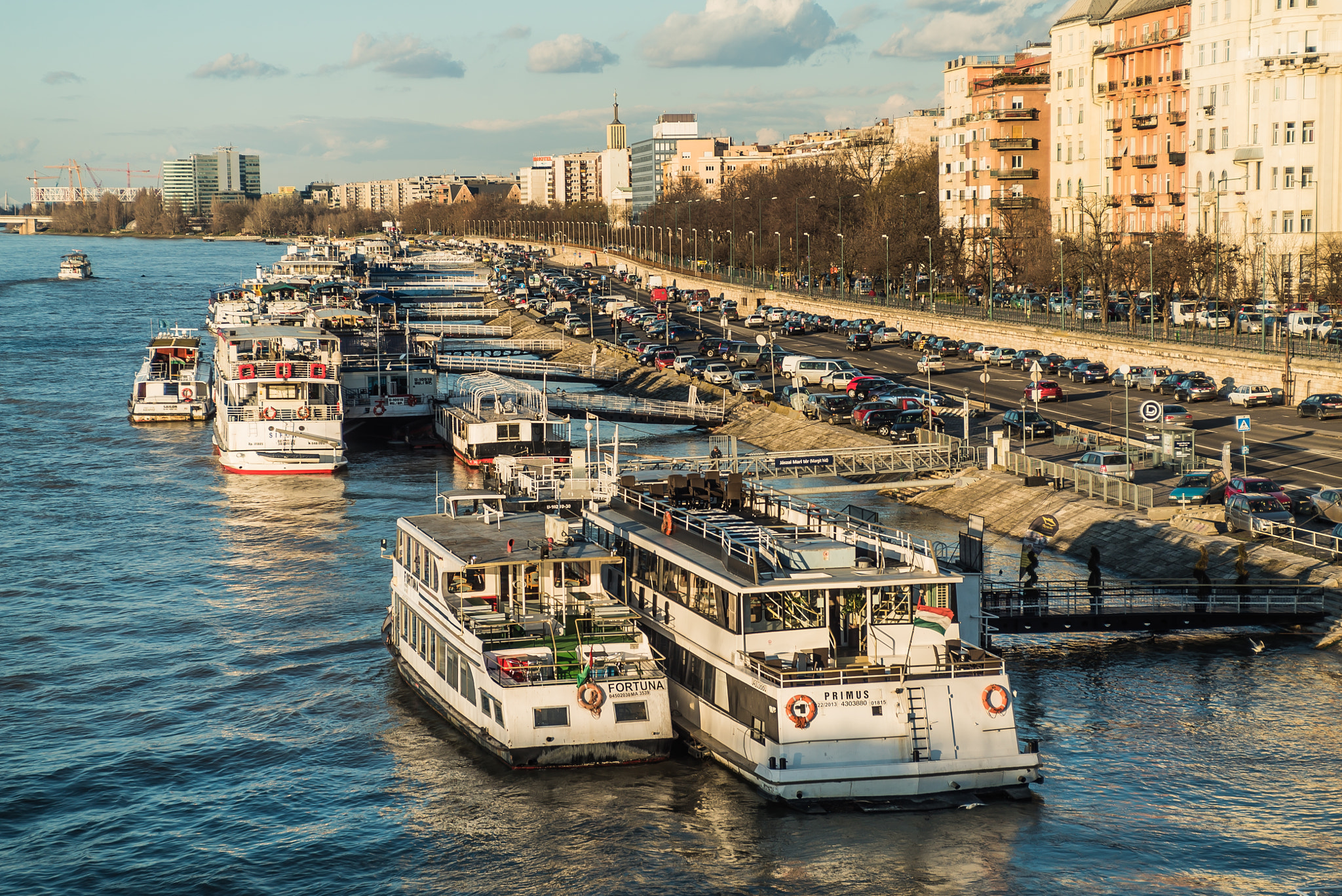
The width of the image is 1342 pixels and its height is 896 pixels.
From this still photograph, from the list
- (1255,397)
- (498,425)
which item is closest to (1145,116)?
(1255,397)

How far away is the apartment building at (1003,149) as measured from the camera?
13600 cm

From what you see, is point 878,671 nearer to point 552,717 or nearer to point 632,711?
point 632,711

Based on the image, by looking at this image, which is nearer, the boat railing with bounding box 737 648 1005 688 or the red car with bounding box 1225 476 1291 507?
the boat railing with bounding box 737 648 1005 688

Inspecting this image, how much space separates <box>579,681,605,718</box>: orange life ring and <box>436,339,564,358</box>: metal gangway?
298ft

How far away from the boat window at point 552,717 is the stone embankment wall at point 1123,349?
161 feet

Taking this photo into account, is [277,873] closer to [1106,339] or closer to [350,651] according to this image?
[350,651]

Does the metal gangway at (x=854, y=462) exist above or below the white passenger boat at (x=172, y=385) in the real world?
below

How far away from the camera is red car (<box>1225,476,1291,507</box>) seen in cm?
4734


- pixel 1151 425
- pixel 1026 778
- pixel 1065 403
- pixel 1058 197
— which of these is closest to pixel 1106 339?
pixel 1065 403

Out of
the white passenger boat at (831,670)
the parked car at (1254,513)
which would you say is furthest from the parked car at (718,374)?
the white passenger boat at (831,670)

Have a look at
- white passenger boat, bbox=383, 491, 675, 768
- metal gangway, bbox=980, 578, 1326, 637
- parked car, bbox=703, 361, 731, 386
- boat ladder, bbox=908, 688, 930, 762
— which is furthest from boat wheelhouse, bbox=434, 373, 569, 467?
boat ladder, bbox=908, 688, 930, 762

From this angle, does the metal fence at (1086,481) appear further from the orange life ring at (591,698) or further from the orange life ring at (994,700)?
the orange life ring at (591,698)

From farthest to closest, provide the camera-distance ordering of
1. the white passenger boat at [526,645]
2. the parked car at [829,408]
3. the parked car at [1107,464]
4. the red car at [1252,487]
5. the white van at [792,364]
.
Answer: the white van at [792,364], the parked car at [829,408], the parked car at [1107,464], the red car at [1252,487], the white passenger boat at [526,645]

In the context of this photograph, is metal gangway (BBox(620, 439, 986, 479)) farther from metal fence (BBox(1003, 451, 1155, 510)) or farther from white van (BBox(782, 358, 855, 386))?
white van (BBox(782, 358, 855, 386))
